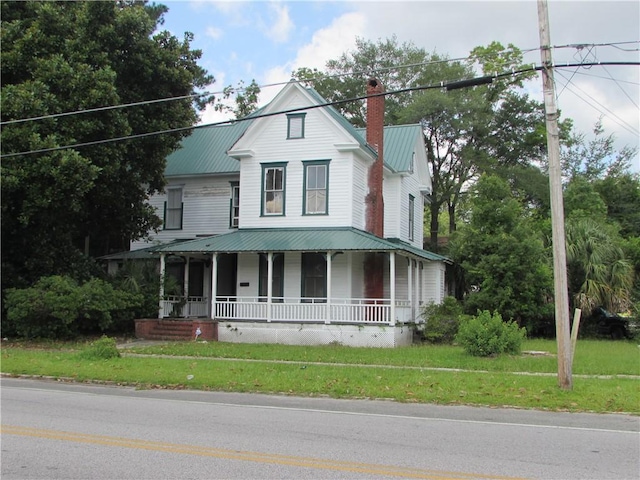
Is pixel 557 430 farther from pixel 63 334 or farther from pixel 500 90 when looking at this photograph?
pixel 500 90

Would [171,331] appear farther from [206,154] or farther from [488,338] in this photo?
[488,338]

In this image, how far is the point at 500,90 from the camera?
4081cm

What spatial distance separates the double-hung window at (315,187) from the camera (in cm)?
2381

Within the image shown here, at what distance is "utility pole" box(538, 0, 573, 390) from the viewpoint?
11.7 m

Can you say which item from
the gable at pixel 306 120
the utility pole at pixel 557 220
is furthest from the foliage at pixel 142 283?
the utility pole at pixel 557 220

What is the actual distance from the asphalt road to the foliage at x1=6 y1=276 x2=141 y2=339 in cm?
966

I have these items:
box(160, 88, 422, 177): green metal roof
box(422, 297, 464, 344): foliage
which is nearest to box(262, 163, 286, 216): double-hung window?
box(160, 88, 422, 177): green metal roof

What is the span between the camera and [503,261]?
928 inches

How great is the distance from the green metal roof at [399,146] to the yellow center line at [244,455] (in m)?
20.0

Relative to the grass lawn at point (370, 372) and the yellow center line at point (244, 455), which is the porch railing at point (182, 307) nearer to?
the grass lawn at point (370, 372)

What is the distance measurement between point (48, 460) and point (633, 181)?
43.4 meters

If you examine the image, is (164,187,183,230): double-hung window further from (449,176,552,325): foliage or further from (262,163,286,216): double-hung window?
(449,176,552,325): foliage

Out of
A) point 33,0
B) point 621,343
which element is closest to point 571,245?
point 621,343

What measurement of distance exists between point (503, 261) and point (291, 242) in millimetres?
8185
